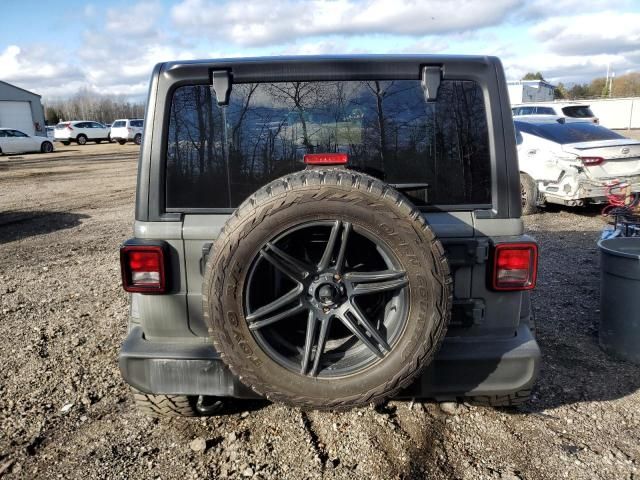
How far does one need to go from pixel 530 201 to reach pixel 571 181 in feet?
2.55

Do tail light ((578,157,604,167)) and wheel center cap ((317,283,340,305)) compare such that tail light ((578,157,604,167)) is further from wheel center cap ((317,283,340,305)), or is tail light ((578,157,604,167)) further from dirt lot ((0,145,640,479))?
wheel center cap ((317,283,340,305))

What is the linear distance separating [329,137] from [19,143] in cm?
3177

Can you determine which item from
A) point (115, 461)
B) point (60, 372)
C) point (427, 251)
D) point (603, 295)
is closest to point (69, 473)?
point (115, 461)

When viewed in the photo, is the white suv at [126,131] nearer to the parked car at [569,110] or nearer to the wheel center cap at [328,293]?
the parked car at [569,110]

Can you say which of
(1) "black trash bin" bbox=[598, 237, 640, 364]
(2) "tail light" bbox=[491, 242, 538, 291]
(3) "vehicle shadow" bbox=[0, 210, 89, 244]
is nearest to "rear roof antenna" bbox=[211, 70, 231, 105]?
(2) "tail light" bbox=[491, 242, 538, 291]

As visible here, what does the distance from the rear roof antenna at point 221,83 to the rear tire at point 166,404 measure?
1647 mm

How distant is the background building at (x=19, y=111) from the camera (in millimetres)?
47469

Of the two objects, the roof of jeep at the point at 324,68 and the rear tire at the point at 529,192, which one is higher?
the roof of jeep at the point at 324,68

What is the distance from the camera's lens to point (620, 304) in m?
3.86

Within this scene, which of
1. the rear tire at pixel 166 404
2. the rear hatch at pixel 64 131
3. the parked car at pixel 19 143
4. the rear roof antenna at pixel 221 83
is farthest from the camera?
the rear hatch at pixel 64 131

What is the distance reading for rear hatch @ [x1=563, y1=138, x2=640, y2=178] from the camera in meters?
8.21

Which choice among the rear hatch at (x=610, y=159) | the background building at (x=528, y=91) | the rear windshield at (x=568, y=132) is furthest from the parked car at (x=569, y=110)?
the background building at (x=528, y=91)

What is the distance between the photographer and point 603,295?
400cm

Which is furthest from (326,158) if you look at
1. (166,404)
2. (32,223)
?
(32,223)
